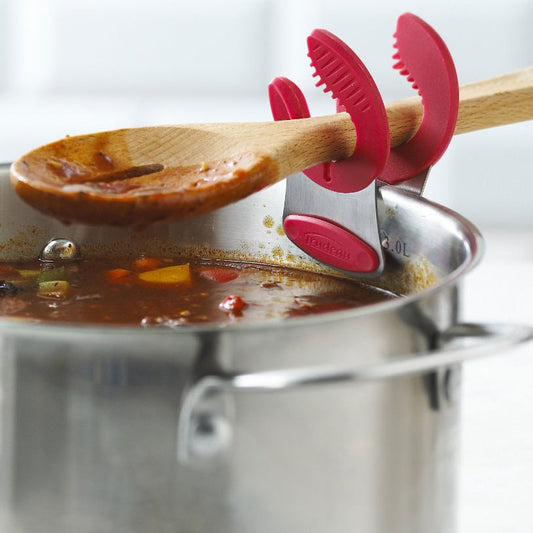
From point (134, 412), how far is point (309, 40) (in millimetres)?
671

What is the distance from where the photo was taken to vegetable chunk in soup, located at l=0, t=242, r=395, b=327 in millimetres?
1431

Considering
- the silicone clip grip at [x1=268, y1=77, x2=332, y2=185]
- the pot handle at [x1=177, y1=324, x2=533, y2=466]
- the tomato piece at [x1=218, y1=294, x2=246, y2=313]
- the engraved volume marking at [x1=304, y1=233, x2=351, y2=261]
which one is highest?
the silicone clip grip at [x1=268, y1=77, x2=332, y2=185]

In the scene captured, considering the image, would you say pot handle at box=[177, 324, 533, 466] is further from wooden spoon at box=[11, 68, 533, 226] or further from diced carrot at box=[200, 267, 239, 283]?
diced carrot at box=[200, 267, 239, 283]

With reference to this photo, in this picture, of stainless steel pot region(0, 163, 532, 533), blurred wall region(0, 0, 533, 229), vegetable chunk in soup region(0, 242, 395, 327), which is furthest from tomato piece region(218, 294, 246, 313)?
blurred wall region(0, 0, 533, 229)

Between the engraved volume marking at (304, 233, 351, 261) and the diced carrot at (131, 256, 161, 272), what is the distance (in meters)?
0.28

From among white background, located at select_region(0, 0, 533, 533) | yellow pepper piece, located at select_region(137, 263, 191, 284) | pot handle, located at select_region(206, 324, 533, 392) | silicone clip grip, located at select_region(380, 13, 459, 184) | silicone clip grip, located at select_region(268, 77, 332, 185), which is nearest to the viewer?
pot handle, located at select_region(206, 324, 533, 392)

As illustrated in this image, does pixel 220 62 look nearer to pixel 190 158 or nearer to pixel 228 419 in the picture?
pixel 190 158

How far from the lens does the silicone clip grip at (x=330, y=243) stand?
1.53 m

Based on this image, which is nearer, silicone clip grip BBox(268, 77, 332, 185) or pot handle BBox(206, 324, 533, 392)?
pot handle BBox(206, 324, 533, 392)

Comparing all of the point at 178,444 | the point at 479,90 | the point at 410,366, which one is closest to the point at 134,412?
the point at 178,444

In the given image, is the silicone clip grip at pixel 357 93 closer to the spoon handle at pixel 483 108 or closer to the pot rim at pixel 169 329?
the spoon handle at pixel 483 108

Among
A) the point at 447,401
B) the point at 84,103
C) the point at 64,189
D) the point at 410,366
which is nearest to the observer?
the point at 410,366

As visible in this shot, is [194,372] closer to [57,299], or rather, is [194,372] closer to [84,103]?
[57,299]

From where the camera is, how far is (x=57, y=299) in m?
1.52
